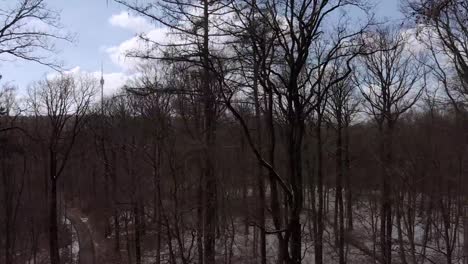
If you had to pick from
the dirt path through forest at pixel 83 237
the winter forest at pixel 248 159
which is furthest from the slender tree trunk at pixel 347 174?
the dirt path through forest at pixel 83 237

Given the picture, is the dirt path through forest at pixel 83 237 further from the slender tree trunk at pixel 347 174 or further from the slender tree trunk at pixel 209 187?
the slender tree trunk at pixel 209 187

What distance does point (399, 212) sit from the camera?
25.8 meters

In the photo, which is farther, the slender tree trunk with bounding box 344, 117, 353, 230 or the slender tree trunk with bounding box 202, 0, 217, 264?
the slender tree trunk with bounding box 344, 117, 353, 230

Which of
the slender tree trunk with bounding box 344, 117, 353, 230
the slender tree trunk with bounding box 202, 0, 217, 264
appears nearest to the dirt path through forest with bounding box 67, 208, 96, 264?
the slender tree trunk with bounding box 344, 117, 353, 230

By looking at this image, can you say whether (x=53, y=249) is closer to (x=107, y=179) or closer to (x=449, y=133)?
(x=107, y=179)

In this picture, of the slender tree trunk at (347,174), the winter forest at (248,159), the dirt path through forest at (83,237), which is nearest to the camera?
the winter forest at (248,159)

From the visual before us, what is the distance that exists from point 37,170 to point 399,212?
30855 mm

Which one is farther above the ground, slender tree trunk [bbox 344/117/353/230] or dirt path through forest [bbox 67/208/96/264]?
slender tree trunk [bbox 344/117/353/230]

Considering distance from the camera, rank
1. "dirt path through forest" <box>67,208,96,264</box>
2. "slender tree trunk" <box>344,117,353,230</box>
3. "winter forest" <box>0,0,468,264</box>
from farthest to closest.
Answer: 1. "dirt path through forest" <box>67,208,96,264</box>
2. "slender tree trunk" <box>344,117,353,230</box>
3. "winter forest" <box>0,0,468,264</box>

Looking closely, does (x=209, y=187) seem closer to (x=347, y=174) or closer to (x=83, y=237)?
(x=347, y=174)

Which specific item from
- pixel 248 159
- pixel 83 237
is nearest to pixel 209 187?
pixel 248 159

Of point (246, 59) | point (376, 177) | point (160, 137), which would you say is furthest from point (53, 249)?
point (246, 59)

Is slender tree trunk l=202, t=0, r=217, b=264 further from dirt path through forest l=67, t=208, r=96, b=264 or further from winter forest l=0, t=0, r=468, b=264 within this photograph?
dirt path through forest l=67, t=208, r=96, b=264

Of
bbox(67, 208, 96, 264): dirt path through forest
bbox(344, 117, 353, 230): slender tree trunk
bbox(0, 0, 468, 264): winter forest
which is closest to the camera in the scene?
bbox(0, 0, 468, 264): winter forest
